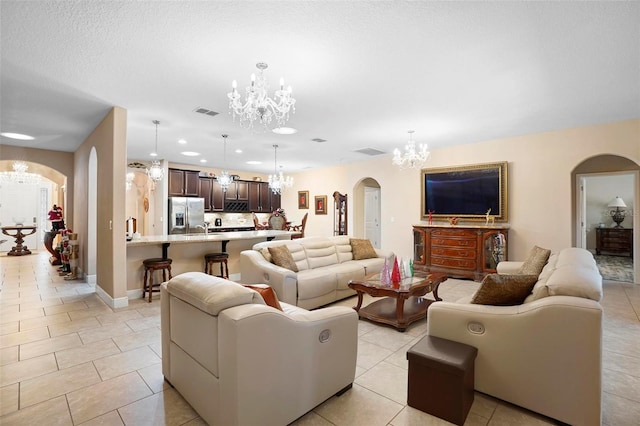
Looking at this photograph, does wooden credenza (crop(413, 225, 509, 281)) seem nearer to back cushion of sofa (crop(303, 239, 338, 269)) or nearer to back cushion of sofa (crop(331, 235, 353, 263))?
back cushion of sofa (crop(331, 235, 353, 263))

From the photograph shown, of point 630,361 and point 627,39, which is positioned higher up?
point 627,39

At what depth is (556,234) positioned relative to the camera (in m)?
5.26

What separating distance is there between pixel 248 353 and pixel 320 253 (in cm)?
336

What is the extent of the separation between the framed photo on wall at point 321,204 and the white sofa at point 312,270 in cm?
435

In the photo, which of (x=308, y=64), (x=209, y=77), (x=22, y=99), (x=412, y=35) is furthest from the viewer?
(x=22, y=99)

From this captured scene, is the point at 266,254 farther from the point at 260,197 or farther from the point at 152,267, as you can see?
the point at 260,197

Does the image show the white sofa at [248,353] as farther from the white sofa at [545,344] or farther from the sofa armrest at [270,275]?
the sofa armrest at [270,275]

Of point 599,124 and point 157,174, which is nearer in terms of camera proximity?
point 599,124

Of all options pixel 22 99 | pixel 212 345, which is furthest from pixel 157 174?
pixel 212 345

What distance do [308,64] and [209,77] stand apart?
1.11m

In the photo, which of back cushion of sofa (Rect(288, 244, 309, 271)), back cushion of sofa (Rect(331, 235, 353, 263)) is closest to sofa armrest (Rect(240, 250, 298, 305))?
back cushion of sofa (Rect(288, 244, 309, 271))

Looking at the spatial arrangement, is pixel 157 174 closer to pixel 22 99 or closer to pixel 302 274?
pixel 22 99

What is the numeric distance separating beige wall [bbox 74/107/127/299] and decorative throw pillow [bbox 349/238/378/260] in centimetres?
351

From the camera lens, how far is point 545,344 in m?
1.82
